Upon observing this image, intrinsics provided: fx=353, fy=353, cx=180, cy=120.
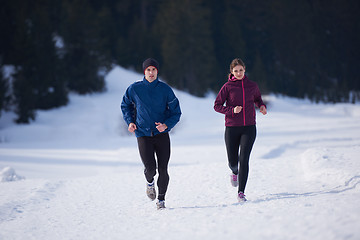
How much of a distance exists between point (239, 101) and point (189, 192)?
1.90 m

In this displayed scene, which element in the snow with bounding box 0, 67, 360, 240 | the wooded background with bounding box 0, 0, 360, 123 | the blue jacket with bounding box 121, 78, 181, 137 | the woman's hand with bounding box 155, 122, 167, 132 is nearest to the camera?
the snow with bounding box 0, 67, 360, 240

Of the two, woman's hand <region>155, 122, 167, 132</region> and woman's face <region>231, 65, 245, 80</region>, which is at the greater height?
woman's face <region>231, 65, 245, 80</region>

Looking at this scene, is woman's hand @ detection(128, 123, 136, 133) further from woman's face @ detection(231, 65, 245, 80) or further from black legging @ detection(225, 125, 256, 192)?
woman's face @ detection(231, 65, 245, 80)

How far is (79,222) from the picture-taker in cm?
445

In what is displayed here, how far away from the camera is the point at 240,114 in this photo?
454cm

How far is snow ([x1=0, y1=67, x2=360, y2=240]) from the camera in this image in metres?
3.39

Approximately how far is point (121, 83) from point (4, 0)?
926cm

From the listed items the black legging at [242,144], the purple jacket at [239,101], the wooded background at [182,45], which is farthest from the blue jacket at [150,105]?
the wooded background at [182,45]

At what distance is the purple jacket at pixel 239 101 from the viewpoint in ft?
14.9

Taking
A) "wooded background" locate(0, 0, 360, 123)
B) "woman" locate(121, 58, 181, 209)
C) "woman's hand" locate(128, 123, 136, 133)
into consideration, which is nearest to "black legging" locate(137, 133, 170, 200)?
"woman" locate(121, 58, 181, 209)

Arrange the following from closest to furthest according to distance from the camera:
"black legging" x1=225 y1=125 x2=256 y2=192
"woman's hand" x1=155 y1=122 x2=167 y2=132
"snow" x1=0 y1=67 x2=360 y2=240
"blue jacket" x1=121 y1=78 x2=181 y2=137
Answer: "snow" x1=0 y1=67 x2=360 y2=240
"woman's hand" x1=155 y1=122 x2=167 y2=132
"blue jacket" x1=121 y1=78 x2=181 y2=137
"black legging" x1=225 y1=125 x2=256 y2=192

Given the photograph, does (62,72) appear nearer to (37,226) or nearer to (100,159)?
(100,159)

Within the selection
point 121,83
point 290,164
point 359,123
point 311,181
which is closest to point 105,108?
point 121,83

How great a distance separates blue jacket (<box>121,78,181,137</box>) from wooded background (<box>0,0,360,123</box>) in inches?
544
